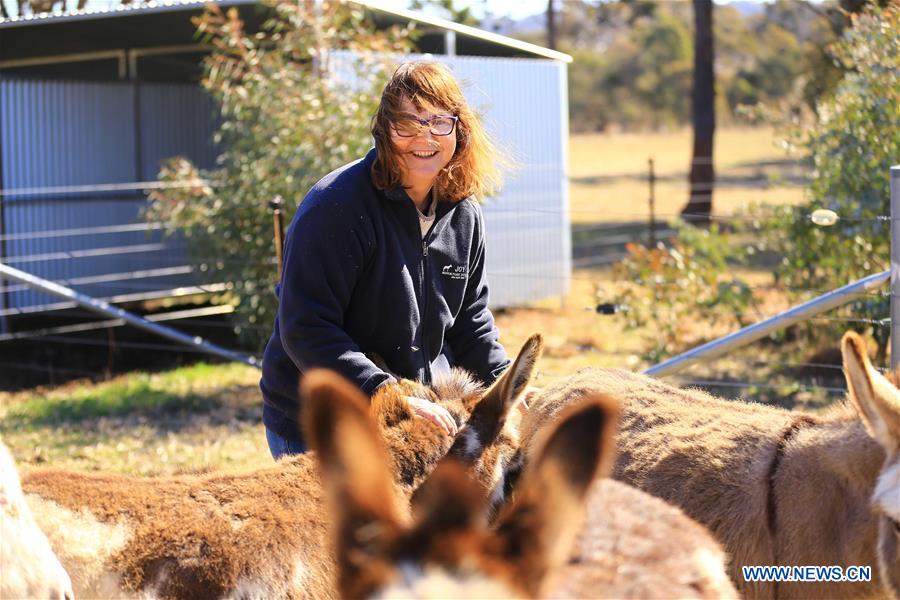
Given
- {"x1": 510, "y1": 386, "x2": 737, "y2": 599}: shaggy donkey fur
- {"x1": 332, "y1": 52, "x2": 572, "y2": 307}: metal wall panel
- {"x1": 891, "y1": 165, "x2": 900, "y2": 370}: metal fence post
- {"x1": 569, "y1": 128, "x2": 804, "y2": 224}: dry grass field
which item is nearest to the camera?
{"x1": 510, "y1": 386, "x2": 737, "y2": 599}: shaggy donkey fur

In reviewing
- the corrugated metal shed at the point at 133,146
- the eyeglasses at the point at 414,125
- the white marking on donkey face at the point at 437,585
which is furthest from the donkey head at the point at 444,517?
the corrugated metal shed at the point at 133,146

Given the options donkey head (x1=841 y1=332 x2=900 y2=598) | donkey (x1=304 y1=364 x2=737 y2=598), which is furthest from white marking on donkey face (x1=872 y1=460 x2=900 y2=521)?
donkey (x1=304 y1=364 x2=737 y2=598)

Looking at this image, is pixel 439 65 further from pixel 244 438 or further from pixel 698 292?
pixel 698 292

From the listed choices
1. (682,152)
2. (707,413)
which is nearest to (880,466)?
(707,413)

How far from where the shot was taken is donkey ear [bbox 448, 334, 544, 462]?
3057 millimetres

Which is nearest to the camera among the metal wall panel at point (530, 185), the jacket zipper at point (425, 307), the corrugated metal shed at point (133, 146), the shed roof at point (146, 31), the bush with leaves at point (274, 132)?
the jacket zipper at point (425, 307)

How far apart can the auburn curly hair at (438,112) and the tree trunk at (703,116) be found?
16.1 metres

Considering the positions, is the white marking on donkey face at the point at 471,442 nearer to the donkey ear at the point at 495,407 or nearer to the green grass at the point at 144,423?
the donkey ear at the point at 495,407

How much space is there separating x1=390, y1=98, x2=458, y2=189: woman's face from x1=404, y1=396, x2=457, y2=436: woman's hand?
2.96ft

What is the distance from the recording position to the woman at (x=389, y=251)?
3545mm

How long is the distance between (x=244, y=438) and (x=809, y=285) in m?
5.14

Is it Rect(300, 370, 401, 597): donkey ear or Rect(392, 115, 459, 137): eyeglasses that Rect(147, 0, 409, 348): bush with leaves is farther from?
Rect(300, 370, 401, 597): donkey ear

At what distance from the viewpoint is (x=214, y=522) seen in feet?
8.91

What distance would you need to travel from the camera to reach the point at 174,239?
1323cm
